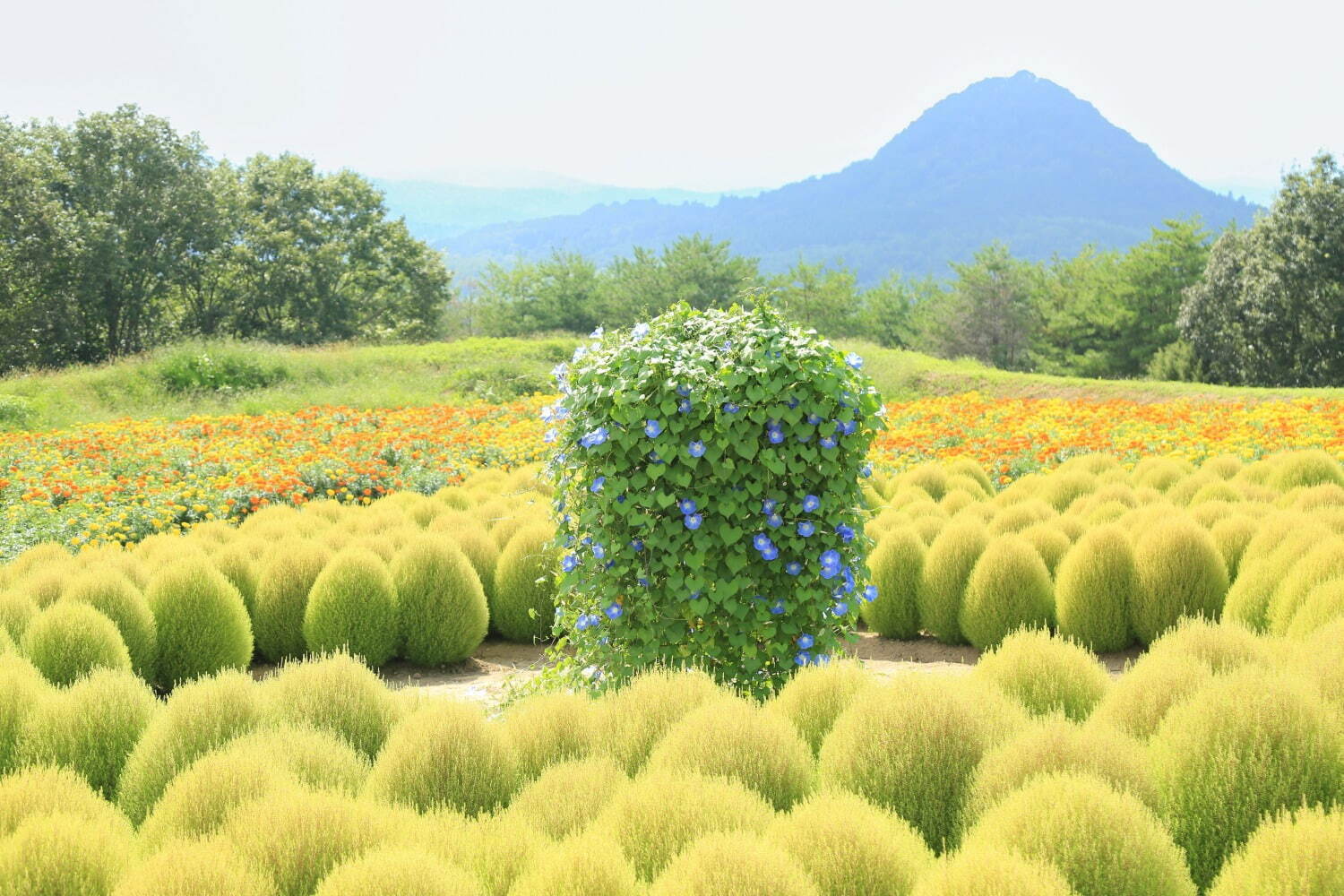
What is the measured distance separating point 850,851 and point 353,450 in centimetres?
1105

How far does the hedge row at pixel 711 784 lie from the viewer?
2.37m

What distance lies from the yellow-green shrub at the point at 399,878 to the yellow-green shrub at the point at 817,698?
5.11ft

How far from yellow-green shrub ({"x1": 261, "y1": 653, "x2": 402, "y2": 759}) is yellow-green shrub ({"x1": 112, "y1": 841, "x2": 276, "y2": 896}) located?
1.29 m

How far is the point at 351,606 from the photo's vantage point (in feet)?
21.5

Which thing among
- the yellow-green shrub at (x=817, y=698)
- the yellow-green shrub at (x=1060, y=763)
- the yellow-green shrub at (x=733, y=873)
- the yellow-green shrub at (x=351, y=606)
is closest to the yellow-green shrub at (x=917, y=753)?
the yellow-green shrub at (x=1060, y=763)

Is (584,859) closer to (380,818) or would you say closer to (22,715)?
(380,818)

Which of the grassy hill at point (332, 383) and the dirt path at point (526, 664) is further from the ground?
the grassy hill at point (332, 383)

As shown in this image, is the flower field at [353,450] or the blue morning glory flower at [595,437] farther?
the flower field at [353,450]

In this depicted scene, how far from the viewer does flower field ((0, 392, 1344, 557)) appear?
9.64m

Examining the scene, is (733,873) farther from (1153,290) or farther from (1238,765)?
(1153,290)

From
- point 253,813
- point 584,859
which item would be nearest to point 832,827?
point 584,859

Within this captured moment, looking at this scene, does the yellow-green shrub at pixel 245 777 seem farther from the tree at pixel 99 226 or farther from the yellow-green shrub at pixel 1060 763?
the tree at pixel 99 226

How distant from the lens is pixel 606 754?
3350 mm

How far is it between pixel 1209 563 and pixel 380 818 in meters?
5.47
